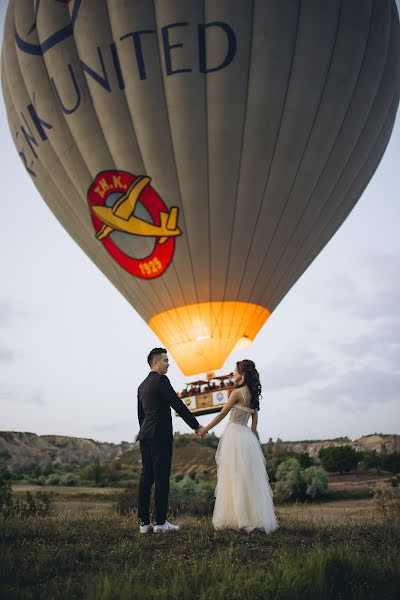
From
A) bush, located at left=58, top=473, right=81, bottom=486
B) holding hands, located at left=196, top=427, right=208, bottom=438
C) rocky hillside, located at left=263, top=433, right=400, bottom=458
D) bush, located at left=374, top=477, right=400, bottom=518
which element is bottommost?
bush, located at left=374, top=477, right=400, bottom=518

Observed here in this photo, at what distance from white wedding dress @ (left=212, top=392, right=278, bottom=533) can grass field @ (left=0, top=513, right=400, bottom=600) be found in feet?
1.50

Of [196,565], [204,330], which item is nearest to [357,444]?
[204,330]

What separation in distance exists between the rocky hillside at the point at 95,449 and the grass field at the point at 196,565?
97.9 feet

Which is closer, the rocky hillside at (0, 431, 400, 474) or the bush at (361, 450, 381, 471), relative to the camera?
the bush at (361, 450, 381, 471)

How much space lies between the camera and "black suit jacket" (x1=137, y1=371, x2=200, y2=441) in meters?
5.96

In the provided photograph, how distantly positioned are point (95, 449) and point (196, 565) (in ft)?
207

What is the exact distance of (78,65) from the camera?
12.6 meters

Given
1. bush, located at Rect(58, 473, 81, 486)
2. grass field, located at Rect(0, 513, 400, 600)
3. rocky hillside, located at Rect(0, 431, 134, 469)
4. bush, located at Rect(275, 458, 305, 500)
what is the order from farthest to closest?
rocky hillside, located at Rect(0, 431, 134, 469)
bush, located at Rect(58, 473, 81, 486)
bush, located at Rect(275, 458, 305, 500)
grass field, located at Rect(0, 513, 400, 600)

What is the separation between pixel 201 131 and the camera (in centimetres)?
1233

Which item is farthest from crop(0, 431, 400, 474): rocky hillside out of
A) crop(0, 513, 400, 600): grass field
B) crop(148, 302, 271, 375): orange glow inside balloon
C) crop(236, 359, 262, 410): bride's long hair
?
crop(0, 513, 400, 600): grass field

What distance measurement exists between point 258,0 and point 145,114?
3.41 m

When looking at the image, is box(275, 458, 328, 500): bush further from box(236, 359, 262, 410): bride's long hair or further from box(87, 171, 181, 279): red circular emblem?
box(236, 359, 262, 410): bride's long hair

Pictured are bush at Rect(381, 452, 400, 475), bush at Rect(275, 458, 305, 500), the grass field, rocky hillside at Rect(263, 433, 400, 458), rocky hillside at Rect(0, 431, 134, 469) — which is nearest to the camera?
the grass field

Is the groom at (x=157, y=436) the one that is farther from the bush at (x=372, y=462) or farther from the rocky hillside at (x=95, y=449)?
the rocky hillside at (x=95, y=449)
